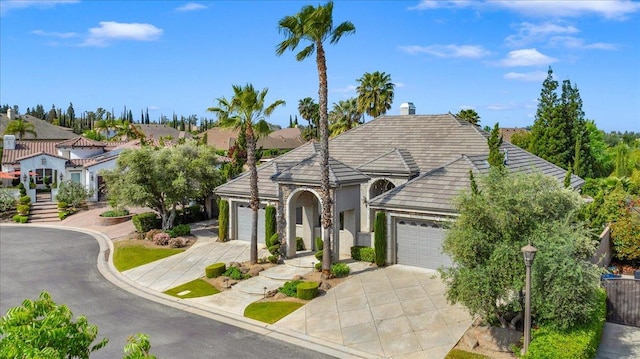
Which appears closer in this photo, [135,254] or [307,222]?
[307,222]

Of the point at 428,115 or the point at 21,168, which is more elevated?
the point at 428,115

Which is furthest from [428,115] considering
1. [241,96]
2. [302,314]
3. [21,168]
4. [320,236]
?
[21,168]

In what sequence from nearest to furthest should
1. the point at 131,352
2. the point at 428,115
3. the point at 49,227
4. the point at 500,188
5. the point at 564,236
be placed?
the point at 131,352 < the point at 564,236 < the point at 500,188 < the point at 428,115 < the point at 49,227

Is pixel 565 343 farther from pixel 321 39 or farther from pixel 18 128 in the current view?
pixel 18 128

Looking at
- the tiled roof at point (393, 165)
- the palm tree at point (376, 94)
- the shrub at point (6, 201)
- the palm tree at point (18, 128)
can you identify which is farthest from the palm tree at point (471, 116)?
the palm tree at point (18, 128)

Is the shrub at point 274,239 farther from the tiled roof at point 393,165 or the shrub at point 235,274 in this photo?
the tiled roof at point 393,165

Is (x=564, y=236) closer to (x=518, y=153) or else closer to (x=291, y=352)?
(x=291, y=352)

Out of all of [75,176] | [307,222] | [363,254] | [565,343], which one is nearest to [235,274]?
[307,222]
